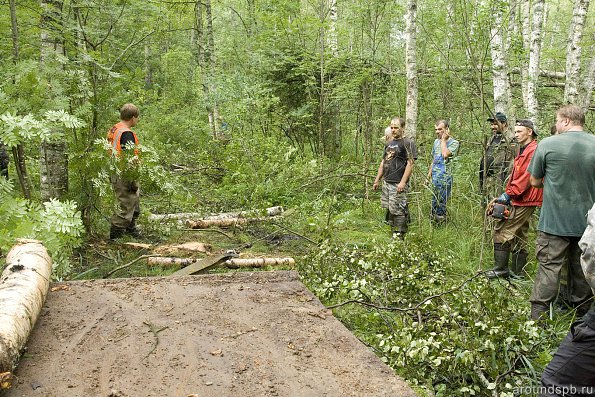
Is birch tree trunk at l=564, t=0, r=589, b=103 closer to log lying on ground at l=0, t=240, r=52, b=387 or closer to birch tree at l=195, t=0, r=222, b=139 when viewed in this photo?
birch tree at l=195, t=0, r=222, b=139

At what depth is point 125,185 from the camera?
729 cm

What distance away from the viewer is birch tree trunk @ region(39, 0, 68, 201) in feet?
20.2

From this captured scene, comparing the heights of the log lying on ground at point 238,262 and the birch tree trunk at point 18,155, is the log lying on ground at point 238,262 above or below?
below

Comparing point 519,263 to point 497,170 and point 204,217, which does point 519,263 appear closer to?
point 497,170

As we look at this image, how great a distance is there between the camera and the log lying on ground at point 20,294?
9.17 feet

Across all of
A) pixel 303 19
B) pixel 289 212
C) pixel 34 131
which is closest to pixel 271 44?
pixel 303 19

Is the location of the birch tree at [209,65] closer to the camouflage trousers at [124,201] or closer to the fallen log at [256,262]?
the camouflage trousers at [124,201]

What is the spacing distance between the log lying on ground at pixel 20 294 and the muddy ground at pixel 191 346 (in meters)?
0.15

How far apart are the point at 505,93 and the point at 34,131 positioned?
740cm

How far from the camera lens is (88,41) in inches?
273

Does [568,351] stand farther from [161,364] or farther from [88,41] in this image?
[88,41]

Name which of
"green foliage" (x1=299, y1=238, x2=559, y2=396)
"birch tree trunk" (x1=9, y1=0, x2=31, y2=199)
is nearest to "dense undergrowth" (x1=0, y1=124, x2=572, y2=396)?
"green foliage" (x1=299, y1=238, x2=559, y2=396)

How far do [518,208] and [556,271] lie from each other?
57.5 inches

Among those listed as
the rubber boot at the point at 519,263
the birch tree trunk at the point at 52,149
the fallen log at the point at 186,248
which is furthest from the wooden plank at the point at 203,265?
the rubber boot at the point at 519,263
